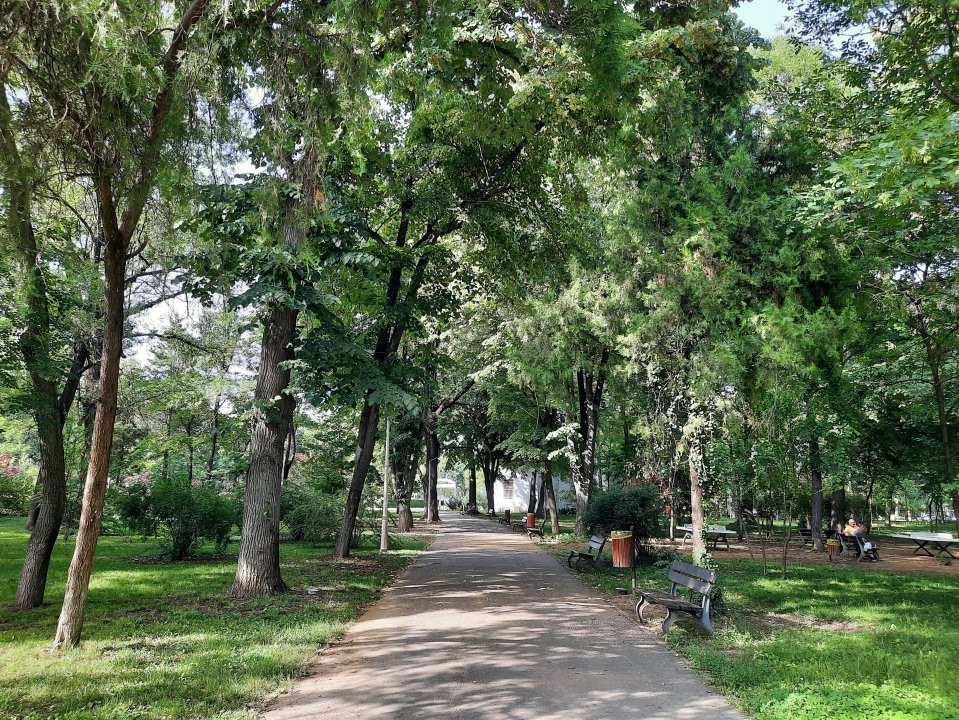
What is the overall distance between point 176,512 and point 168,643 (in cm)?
853

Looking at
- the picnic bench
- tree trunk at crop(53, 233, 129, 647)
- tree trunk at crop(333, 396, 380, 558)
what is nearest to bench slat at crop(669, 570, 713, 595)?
tree trunk at crop(53, 233, 129, 647)

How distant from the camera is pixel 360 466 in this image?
596 inches

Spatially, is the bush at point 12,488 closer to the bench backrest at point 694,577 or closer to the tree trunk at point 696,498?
the tree trunk at point 696,498

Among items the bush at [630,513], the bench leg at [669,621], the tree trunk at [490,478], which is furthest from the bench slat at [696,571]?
the tree trunk at [490,478]

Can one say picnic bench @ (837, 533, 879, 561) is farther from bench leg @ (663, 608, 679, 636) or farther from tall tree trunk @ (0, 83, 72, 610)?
tall tree trunk @ (0, 83, 72, 610)

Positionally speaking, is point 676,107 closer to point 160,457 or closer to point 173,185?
point 173,185

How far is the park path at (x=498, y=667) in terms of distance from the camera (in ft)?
17.0

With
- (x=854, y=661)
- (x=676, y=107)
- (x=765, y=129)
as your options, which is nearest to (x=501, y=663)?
(x=854, y=661)

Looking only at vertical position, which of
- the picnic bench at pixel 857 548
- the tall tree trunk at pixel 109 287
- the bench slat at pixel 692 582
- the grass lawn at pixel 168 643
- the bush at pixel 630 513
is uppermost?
the tall tree trunk at pixel 109 287

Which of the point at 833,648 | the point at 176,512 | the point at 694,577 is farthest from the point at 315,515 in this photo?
the point at 833,648

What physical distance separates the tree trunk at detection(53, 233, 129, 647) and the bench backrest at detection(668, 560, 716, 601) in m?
7.11

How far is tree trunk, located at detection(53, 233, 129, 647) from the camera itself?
673cm

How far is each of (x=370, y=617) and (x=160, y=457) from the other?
14.5 m

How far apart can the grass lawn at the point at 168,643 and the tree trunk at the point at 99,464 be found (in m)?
0.42
